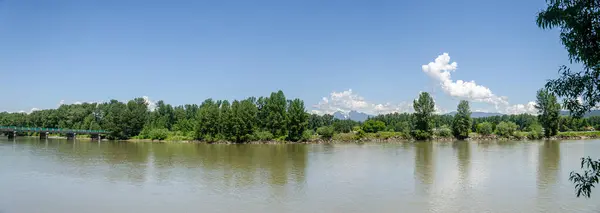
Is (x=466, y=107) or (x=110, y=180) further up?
(x=466, y=107)

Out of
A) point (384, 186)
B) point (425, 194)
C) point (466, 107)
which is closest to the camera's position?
point (425, 194)

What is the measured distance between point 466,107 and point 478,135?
6962mm

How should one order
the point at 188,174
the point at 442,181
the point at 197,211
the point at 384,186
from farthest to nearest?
the point at 188,174, the point at 442,181, the point at 384,186, the point at 197,211

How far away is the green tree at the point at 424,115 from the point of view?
80.2m

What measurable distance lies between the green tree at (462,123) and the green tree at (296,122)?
33.5 metres

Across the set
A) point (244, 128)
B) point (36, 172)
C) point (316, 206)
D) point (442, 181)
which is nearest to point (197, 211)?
point (316, 206)

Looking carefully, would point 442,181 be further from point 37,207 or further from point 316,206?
point 37,207

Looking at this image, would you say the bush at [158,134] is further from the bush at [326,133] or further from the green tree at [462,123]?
the green tree at [462,123]

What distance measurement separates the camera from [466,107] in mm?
84312

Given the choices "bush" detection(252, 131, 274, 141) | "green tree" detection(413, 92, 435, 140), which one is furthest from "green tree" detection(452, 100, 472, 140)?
"bush" detection(252, 131, 274, 141)

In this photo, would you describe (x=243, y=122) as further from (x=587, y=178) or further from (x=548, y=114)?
(x=587, y=178)

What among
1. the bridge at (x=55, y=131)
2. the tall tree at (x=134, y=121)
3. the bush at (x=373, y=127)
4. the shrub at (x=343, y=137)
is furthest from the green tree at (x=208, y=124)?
the bush at (x=373, y=127)

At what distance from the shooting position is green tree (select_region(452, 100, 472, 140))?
82.4 meters

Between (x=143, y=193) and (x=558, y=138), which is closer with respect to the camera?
(x=143, y=193)
